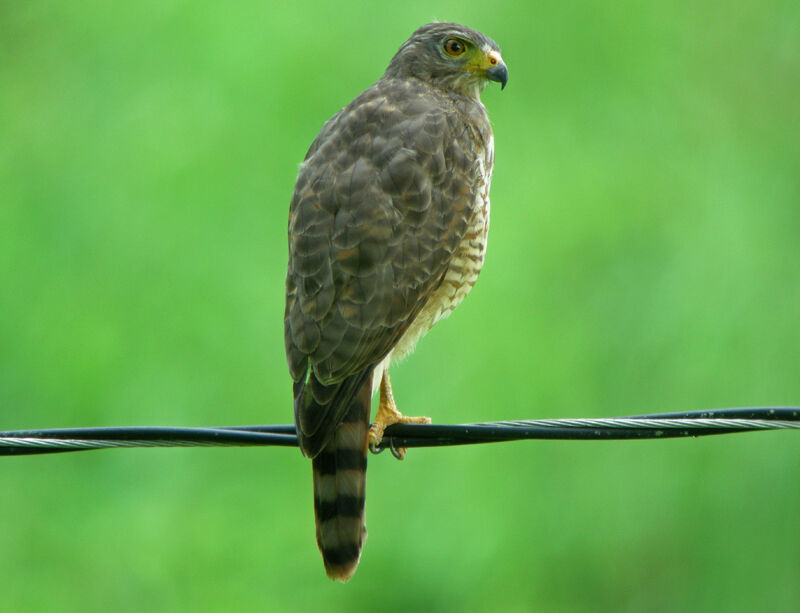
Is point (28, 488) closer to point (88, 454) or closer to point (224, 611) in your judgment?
point (88, 454)

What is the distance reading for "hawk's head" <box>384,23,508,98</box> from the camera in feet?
17.1

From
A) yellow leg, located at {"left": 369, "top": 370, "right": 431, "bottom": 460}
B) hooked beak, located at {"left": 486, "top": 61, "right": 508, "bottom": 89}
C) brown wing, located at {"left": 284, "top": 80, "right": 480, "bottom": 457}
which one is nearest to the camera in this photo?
brown wing, located at {"left": 284, "top": 80, "right": 480, "bottom": 457}

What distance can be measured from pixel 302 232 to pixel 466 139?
2.78 ft

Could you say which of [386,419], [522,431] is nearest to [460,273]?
[386,419]

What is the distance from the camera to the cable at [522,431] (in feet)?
10.4

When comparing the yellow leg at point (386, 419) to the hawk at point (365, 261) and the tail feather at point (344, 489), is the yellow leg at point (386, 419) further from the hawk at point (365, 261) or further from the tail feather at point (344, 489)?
the tail feather at point (344, 489)

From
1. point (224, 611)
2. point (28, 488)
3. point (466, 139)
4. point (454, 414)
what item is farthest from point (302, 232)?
point (28, 488)

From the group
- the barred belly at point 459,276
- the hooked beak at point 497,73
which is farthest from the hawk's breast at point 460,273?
the hooked beak at point 497,73

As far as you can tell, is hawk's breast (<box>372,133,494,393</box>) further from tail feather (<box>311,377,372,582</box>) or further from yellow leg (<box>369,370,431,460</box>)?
tail feather (<box>311,377,372,582</box>)

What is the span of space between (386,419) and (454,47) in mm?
1728

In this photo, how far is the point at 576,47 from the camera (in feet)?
35.2

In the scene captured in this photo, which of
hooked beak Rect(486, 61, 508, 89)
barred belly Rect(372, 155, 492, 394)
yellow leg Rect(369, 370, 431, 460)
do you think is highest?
hooked beak Rect(486, 61, 508, 89)

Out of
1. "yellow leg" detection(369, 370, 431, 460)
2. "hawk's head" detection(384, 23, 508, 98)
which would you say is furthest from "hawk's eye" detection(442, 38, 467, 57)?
"yellow leg" detection(369, 370, 431, 460)

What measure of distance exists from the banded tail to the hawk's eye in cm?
170
